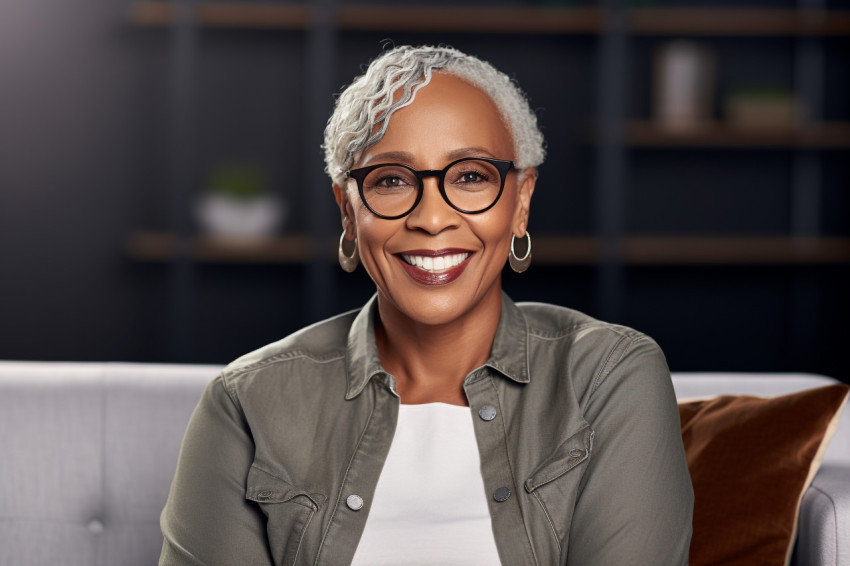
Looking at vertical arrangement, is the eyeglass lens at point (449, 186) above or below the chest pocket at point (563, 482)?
above

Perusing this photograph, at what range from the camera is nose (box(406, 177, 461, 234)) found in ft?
4.15

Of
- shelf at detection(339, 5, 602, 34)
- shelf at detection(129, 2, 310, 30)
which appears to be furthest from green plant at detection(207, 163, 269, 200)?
shelf at detection(339, 5, 602, 34)

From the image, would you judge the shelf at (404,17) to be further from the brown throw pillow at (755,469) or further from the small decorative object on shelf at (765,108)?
the brown throw pillow at (755,469)

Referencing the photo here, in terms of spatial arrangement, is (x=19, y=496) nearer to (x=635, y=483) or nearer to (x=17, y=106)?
(x=635, y=483)

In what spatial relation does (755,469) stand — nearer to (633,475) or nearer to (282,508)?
(633,475)

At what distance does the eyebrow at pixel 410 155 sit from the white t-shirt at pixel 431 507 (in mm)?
354

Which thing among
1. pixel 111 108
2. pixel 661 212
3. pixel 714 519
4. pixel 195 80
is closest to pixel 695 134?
pixel 661 212

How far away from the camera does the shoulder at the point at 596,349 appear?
128 centimetres

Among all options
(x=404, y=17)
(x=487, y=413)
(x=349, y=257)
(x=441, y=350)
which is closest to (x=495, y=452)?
(x=487, y=413)

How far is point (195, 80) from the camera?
4.14 metres

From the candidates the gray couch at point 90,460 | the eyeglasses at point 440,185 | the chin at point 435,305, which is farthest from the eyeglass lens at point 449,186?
the gray couch at point 90,460

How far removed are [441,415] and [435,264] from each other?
0.70 feet

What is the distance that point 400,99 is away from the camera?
4.20 ft

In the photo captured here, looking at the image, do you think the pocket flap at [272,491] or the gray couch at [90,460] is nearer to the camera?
the pocket flap at [272,491]
